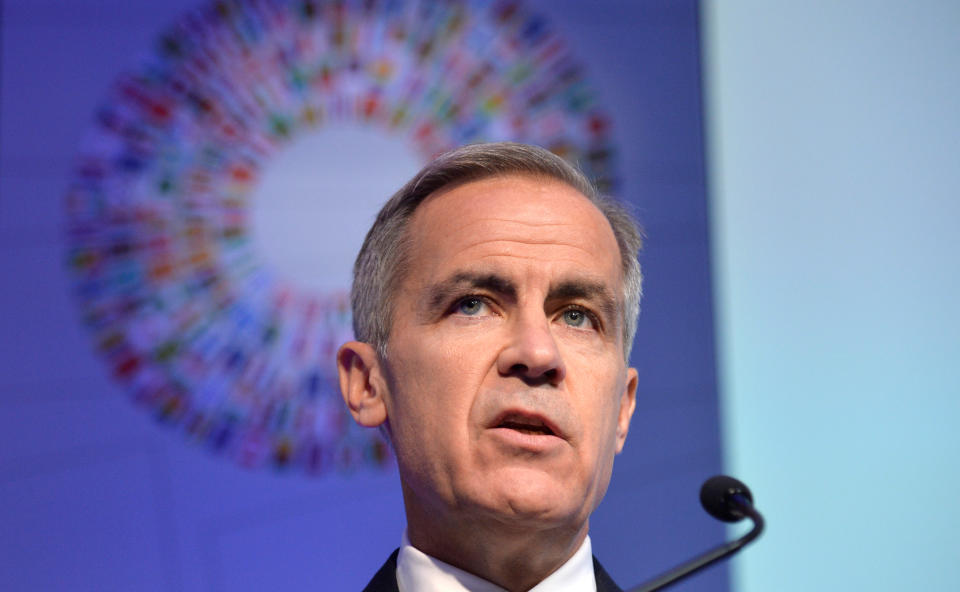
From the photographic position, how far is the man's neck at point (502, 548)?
3.77ft

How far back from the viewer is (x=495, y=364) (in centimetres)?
115

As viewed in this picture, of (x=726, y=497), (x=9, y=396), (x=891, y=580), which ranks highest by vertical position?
(x=9, y=396)

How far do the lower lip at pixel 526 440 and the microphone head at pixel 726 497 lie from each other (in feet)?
1.52

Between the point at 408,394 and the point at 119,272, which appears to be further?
the point at 119,272

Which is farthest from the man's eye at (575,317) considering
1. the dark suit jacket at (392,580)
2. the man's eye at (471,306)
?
the dark suit jacket at (392,580)

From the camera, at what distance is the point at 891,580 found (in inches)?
88.9

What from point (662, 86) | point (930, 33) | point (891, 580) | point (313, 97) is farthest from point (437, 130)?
point (891, 580)

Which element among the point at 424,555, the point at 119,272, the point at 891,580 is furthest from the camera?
the point at 891,580

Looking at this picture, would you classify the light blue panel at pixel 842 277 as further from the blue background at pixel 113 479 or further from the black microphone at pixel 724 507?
the black microphone at pixel 724 507

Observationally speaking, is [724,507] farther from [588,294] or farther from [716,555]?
[588,294]

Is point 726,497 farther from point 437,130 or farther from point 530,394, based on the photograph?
point 437,130

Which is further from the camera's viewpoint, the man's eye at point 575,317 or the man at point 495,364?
the man's eye at point 575,317

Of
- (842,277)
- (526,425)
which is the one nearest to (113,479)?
(526,425)

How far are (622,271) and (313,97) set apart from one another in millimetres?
947
